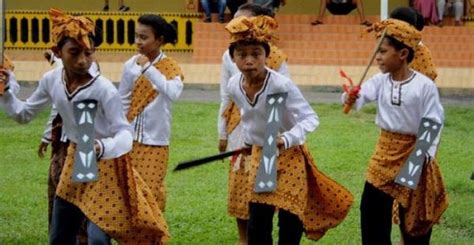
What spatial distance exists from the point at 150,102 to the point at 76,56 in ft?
5.88

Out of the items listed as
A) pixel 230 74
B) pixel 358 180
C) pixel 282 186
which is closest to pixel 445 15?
pixel 358 180

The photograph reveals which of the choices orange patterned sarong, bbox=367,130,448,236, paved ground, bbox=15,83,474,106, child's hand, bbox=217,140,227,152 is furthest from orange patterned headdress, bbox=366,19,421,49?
paved ground, bbox=15,83,474,106

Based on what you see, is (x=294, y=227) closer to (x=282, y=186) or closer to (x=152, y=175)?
(x=282, y=186)

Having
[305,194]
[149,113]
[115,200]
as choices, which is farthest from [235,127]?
[115,200]

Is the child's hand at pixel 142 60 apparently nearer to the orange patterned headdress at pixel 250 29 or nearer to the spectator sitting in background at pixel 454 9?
the orange patterned headdress at pixel 250 29

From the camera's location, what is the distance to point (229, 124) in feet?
31.8

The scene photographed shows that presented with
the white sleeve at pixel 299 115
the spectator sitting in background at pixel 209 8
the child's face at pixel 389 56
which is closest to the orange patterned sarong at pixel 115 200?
the white sleeve at pixel 299 115

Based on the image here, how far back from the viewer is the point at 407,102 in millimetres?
8609

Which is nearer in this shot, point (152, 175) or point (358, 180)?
point (152, 175)

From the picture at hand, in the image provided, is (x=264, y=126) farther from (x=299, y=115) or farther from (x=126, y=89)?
(x=126, y=89)

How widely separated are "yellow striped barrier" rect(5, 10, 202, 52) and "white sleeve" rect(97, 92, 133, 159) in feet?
57.4

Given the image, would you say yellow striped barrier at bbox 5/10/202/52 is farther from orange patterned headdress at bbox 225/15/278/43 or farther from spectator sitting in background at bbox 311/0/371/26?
orange patterned headdress at bbox 225/15/278/43

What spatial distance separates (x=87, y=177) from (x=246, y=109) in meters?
1.25

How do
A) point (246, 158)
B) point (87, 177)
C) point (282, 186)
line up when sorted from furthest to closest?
point (246, 158) → point (282, 186) → point (87, 177)
